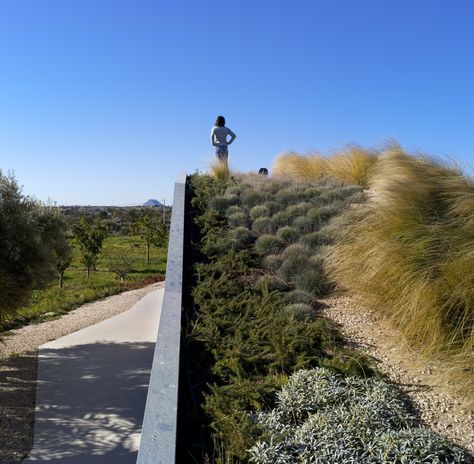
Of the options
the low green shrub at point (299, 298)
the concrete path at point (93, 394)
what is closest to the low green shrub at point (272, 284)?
the low green shrub at point (299, 298)

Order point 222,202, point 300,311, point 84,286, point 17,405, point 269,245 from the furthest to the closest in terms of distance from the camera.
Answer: point 84,286 → point 222,202 → point 17,405 → point 269,245 → point 300,311

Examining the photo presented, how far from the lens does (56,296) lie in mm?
15102

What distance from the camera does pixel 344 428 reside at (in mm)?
2766

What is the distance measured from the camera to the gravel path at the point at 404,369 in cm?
294

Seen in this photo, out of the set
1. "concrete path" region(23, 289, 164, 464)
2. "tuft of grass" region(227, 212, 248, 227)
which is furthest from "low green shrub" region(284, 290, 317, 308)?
"tuft of grass" region(227, 212, 248, 227)

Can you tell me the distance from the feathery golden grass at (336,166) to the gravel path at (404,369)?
5.05 m

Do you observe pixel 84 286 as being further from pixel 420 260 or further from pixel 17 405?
pixel 420 260

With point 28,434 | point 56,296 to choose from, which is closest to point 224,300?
point 28,434

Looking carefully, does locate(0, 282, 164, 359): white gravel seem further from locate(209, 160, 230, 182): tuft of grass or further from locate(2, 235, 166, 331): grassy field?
locate(209, 160, 230, 182): tuft of grass

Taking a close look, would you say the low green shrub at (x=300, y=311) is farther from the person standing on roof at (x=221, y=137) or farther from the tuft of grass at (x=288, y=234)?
the person standing on roof at (x=221, y=137)

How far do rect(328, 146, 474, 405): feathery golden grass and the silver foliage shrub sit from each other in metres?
0.55

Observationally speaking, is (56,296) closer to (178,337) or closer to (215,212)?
(215,212)

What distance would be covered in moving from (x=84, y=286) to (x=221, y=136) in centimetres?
798

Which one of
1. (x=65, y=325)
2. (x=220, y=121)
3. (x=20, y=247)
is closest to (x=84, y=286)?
(x=65, y=325)
